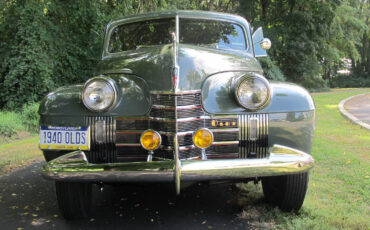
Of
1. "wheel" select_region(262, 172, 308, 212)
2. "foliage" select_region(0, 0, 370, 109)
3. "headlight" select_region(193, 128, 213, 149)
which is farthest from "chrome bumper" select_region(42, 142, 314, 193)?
"foliage" select_region(0, 0, 370, 109)

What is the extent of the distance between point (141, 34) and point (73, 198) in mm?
1955

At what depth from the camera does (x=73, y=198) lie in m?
2.86

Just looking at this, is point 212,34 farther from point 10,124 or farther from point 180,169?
point 10,124

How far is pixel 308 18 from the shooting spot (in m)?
18.8

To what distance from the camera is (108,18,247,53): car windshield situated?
3605mm

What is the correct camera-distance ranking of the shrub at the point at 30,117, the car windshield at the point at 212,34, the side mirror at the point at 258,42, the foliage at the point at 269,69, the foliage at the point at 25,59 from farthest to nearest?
1. the foliage at the point at 269,69
2. the foliage at the point at 25,59
3. the shrub at the point at 30,117
4. the side mirror at the point at 258,42
5. the car windshield at the point at 212,34

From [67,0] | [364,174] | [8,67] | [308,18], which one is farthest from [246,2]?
[364,174]

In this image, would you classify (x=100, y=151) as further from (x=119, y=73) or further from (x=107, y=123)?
(x=119, y=73)

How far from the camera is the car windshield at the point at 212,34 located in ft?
11.8

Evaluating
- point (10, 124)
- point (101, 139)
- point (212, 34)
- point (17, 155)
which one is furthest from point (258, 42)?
point (10, 124)

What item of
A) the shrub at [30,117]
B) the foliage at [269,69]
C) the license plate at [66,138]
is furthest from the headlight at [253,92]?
the foliage at [269,69]

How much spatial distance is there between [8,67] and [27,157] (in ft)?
16.8

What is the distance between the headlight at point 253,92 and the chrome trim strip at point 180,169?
382mm

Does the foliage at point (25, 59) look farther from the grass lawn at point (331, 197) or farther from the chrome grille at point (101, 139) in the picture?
the grass lawn at point (331, 197)
